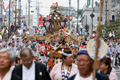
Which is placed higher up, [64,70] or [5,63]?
[5,63]

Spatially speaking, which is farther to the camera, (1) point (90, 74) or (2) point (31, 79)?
(2) point (31, 79)

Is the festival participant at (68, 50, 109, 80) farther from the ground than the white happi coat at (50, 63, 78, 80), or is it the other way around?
the festival participant at (68, 50, 109, 80)

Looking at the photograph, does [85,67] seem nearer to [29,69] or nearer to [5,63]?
[5,63]

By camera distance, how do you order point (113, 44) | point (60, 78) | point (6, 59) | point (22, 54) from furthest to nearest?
point (113, 44) < point (60, 78) < point (22, 54) < point (6, 59)

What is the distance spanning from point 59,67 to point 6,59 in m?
2.17

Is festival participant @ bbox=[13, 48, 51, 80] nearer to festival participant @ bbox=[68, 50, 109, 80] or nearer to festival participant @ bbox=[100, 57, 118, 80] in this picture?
festival participant @ bbox=[100, 57, 118, 80]

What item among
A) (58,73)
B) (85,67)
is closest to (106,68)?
(58,73)

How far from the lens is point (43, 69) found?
6.59m

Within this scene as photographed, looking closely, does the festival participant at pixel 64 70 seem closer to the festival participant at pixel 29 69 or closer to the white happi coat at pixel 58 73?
the white happi coat at pixel 58 73

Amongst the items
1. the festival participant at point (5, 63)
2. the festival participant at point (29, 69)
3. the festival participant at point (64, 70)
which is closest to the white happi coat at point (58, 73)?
the festival participant at point (64, 70)

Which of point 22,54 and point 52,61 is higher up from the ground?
point 22,54

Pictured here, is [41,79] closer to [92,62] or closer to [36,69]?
[36,69]

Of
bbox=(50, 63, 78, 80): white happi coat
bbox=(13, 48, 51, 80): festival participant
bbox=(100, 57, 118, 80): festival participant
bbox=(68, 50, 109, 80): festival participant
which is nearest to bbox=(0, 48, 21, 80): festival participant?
bbox=(13, 48, 51, 80): festival participant

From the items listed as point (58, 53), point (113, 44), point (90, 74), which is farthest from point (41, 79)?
point (113, 44)
